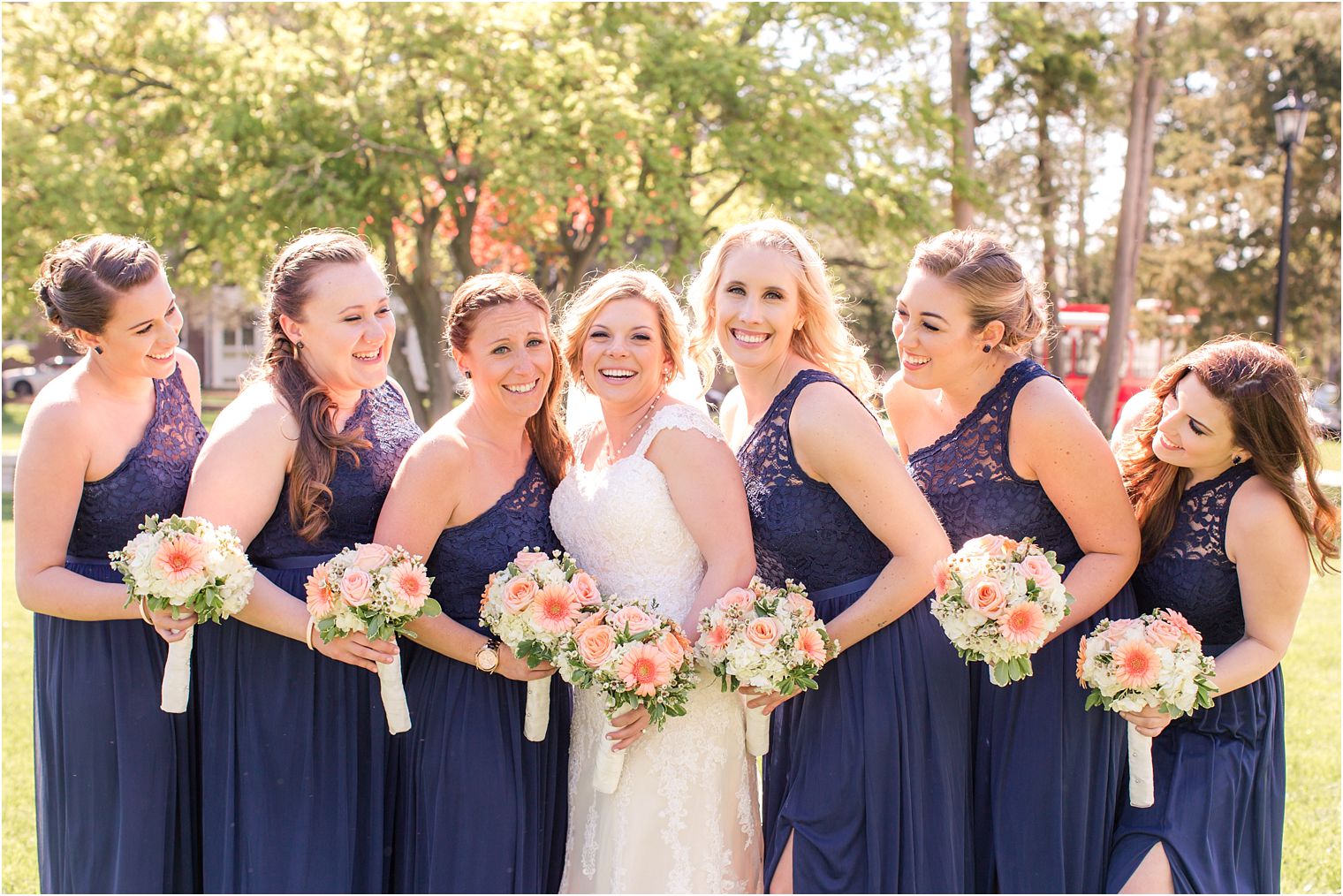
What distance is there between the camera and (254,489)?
11.8 ft

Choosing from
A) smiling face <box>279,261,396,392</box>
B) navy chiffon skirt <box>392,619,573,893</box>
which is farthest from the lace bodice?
smiling face <box>279,261,396,392</box>

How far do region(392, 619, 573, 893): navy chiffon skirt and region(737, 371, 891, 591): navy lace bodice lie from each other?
1.04 m

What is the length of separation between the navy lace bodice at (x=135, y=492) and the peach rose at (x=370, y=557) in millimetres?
913

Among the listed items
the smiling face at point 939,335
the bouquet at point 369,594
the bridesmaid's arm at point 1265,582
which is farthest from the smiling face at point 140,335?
the bridesmaid's arm at point 1265,582

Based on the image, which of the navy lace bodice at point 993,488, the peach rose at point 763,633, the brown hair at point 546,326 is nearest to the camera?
the peach rose at point 763,633

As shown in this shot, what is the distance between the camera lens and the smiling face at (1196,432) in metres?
3.59

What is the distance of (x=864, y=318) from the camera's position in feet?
141

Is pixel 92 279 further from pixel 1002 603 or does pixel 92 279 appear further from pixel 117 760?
pixel 1002 603

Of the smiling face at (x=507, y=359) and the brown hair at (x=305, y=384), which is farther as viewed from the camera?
the smiling face at (x=507, y=359)

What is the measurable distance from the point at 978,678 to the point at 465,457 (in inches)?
75.7

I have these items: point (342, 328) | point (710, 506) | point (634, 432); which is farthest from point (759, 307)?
point (342, 328)

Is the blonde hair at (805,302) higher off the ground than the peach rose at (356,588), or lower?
higher

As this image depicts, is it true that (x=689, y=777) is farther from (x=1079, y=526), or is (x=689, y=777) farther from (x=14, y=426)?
(x=14, y=426)

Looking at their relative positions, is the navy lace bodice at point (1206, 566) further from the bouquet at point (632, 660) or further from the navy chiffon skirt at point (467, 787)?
the navy chiffon skirt at point (467, 787)
